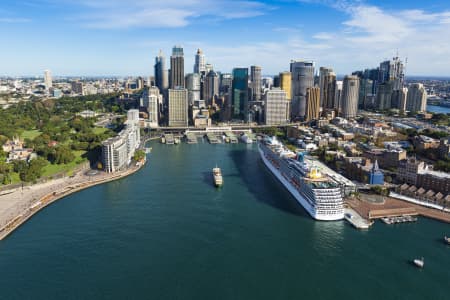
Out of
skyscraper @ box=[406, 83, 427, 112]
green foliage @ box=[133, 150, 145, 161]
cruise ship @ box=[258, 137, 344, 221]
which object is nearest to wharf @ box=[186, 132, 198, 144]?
green foliage @ box=[133, 150, 145, 161]

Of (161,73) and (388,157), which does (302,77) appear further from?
(388,157)

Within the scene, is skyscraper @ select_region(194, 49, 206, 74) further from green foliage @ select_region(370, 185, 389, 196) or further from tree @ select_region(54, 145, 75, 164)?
green foliage @ select_region(370, 185, 389, 196)

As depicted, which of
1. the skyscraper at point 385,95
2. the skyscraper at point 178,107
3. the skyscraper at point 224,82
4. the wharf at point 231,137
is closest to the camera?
the wharf at point 231,137

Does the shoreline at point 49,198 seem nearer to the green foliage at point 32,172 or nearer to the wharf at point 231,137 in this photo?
the green foliage at point 32,172

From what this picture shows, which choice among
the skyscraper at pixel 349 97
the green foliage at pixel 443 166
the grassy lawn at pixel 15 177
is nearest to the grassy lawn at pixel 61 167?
the grassy lawn at pixel 15 177

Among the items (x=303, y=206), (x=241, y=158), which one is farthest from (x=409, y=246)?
(x=241, y=158)

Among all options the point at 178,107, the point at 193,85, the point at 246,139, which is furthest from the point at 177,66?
the point at 246,139
